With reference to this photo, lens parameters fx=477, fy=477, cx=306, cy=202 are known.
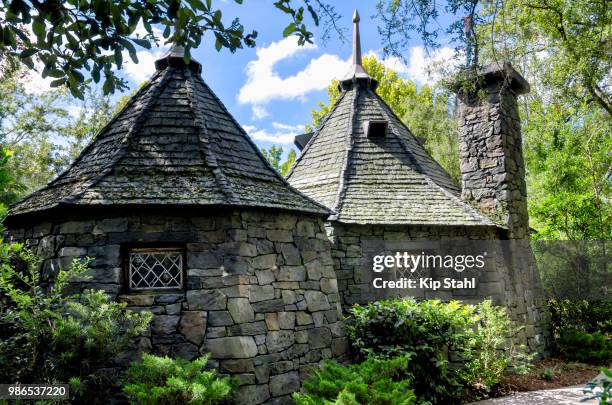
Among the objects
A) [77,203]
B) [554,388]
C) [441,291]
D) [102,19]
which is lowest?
[554,388]

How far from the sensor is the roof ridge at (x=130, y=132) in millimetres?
5854

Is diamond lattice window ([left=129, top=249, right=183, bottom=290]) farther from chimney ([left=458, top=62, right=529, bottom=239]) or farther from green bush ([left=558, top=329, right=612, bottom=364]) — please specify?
green bush ([left=558, top=329, right=612, bottom=364])

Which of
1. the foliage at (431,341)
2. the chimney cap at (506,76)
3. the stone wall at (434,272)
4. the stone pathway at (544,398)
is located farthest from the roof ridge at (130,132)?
the stone pathway at (544,398)

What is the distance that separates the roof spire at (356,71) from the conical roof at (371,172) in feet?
0.08

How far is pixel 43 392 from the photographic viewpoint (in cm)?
437

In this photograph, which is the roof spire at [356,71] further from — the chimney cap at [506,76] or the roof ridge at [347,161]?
the chimney cap at [506,76]

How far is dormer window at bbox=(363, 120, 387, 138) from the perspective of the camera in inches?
393

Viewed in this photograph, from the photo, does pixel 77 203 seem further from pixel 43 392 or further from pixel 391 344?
pixel 391 344

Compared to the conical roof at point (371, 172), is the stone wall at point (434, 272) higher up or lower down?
lower down

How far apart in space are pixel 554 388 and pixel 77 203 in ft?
24.1

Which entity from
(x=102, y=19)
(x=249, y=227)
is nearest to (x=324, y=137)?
(x=249, y=227)

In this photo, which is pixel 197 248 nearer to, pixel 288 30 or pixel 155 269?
pixel 155 269

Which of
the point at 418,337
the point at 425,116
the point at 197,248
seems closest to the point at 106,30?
the point at 197,248

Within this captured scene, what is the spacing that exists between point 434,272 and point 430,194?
1557mm
